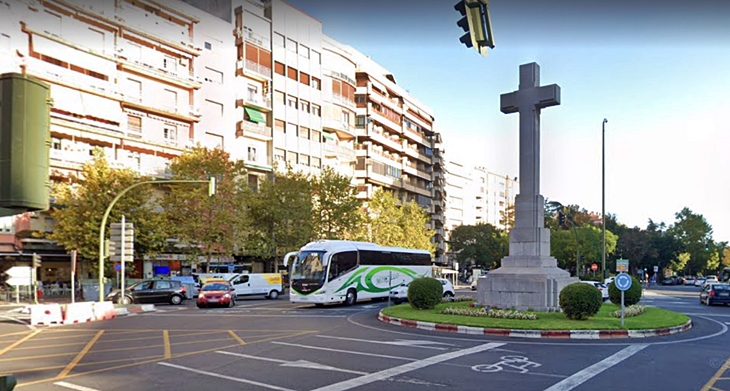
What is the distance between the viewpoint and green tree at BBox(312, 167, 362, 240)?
51188mm

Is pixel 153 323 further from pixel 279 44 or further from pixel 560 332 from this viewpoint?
pixel 279 44

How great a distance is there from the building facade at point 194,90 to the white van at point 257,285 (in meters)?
12.6

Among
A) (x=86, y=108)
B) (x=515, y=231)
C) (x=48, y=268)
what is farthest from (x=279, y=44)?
(x=515, y=231)

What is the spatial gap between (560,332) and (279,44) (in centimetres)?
4872

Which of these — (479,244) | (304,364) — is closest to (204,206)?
(304,364)

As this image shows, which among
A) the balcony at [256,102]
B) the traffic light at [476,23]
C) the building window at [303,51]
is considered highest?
the building window at [303,51]

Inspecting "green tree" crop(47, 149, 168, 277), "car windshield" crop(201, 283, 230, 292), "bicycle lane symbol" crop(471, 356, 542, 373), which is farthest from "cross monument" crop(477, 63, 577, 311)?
"green tree" crop(47, 149, 168, 277)

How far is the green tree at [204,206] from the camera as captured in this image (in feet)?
140

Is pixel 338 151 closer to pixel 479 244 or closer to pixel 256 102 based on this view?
pixel 256 102

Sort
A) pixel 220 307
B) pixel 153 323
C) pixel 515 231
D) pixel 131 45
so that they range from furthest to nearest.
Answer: pixel 131 45 → pixel 220 307 → pixel 515 231 → pixel 153 323

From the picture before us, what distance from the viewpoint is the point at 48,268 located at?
42.2 meters

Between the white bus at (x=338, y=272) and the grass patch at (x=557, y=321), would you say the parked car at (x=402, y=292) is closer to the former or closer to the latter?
the white bus at (x=338, y=272)

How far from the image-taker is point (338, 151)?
2559 inches

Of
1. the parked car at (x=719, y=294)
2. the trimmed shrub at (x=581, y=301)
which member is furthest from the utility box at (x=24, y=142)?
the parked car at (x=719, y=294)
